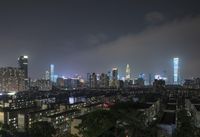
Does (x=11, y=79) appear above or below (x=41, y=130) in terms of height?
above

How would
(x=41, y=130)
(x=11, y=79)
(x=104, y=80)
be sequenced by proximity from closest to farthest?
(x=41, y=130)
(x=11, y=79)
(x=104, y=80)

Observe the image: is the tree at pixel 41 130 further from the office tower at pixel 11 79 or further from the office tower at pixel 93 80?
the office tower at pixel 93 80

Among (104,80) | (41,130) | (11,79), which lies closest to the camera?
(41,130)

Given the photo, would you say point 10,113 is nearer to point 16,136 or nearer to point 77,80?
point 16,136

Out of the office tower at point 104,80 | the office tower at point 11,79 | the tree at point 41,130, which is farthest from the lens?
the office tower at point 104,80

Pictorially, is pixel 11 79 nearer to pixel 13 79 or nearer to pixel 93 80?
pixel 13 79

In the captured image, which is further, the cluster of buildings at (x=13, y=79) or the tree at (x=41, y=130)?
the cluster of buildings at (x=13, y=79)

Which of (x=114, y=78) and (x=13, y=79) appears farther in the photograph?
(x=114, y=78)

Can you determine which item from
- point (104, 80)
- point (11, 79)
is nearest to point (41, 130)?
point (11, 79)

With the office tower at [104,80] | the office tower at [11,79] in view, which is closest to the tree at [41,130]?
the office tower at [11,79]
